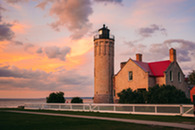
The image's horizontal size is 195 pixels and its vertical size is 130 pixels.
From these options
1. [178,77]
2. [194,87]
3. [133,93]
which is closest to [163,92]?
[133,93]

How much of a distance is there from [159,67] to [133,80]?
20.5ft

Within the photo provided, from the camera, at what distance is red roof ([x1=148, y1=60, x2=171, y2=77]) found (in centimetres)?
4497

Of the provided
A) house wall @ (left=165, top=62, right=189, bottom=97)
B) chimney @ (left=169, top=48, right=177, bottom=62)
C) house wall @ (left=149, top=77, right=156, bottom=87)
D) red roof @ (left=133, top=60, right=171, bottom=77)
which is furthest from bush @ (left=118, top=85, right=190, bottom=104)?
chimney @ (left=169, top=48, right=177, bottom=62)

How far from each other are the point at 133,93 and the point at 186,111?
17.9m

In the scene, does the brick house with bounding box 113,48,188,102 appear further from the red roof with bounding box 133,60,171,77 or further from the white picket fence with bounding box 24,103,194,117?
the white picket fence with bounding box 24,103,194,117

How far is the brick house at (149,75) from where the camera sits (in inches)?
1729

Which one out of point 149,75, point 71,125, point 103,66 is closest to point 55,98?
point 103,66

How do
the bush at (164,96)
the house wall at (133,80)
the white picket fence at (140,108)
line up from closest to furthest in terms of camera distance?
1. the white picket fence at (140,108)
2. the bush at (164,96)
3. the house wall at (133,80)

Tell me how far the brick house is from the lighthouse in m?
3.40

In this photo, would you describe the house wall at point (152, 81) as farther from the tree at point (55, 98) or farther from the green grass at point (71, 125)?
the green grass at point (71, 125)

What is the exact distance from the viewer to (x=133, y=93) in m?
38.0

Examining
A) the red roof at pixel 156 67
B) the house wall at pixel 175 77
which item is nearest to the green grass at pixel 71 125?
the red roof at pixel 156 67

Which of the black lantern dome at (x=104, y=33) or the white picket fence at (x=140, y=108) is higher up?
the black lantern dome at (x=104, y=33)

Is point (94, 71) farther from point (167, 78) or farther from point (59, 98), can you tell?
point (167, 78)
